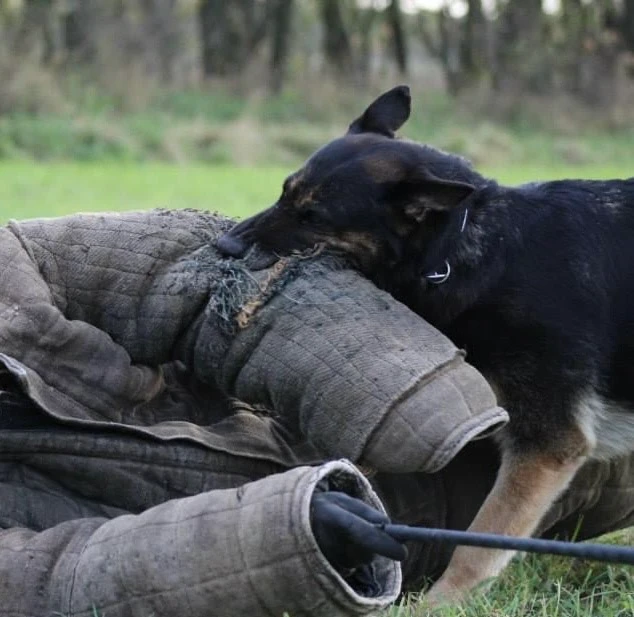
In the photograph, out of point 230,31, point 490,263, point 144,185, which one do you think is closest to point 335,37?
point 230,31

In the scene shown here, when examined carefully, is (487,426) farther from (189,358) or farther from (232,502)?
(189,358)

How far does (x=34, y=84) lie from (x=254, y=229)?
65.3 feet

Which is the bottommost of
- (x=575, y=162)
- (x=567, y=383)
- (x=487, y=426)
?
(x=575, y=162)

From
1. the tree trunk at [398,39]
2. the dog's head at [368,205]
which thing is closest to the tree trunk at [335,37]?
the tree trunk at [398,39]

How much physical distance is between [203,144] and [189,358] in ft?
63.0

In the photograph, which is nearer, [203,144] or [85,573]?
[85,573]

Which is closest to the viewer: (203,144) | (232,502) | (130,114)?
(232,502)

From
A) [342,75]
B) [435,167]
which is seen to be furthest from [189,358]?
[342,75]

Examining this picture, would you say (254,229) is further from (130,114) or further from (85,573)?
(130,114)

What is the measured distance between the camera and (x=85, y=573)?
2555mm

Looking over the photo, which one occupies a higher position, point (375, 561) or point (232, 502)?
point (232, 502)

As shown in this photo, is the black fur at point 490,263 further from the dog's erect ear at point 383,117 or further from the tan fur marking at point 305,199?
the dog's erect ear at point 383,117

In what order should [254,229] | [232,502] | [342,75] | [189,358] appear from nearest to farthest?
[232,502] < [189,358] < [254,229] < [342,75]

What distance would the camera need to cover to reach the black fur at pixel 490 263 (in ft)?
11.9
